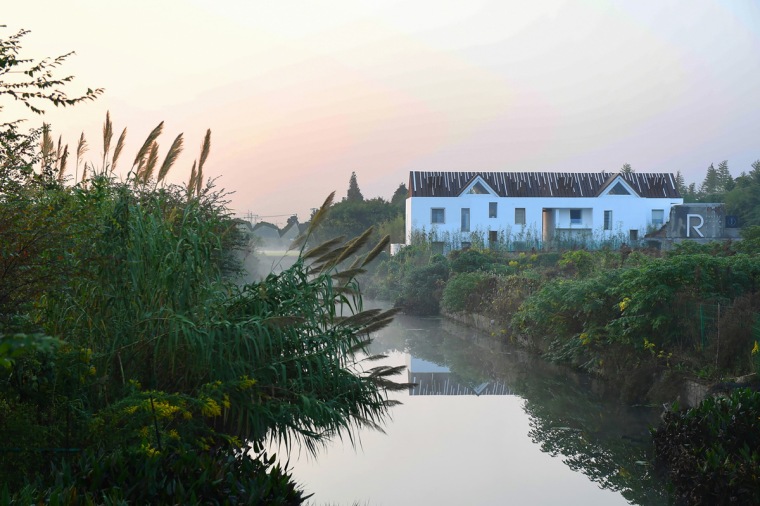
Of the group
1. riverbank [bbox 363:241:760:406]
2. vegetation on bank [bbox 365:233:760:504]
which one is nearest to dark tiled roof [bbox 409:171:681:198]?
vegetation on bank [bbox 365:233:760:504]

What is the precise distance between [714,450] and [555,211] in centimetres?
4115

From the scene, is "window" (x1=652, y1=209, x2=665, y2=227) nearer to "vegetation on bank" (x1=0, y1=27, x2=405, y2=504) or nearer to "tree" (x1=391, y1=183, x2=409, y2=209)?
"tree" (x1=391, y1=183, x2=409, y2=209)

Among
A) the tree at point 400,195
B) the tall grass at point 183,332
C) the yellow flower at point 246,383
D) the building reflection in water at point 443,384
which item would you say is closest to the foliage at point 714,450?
the tall grass at point 183,332

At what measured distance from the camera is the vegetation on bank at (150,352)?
14.1 ft

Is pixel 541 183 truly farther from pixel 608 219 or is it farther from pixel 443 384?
pixel 443 384

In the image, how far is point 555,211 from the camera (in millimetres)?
46750

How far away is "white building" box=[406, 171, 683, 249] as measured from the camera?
44438 mm

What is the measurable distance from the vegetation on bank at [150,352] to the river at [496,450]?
70cm

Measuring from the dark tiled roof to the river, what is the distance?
32.4 m

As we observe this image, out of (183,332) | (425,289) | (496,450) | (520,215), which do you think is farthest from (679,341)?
(520,215)

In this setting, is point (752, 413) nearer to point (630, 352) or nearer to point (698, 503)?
point (698, 503)

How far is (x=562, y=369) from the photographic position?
43.5ft

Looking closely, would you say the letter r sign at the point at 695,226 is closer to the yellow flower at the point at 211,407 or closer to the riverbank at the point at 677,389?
the riverbank at the point at 677,389

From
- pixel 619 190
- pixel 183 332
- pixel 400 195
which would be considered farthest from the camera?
pixel 400 195
